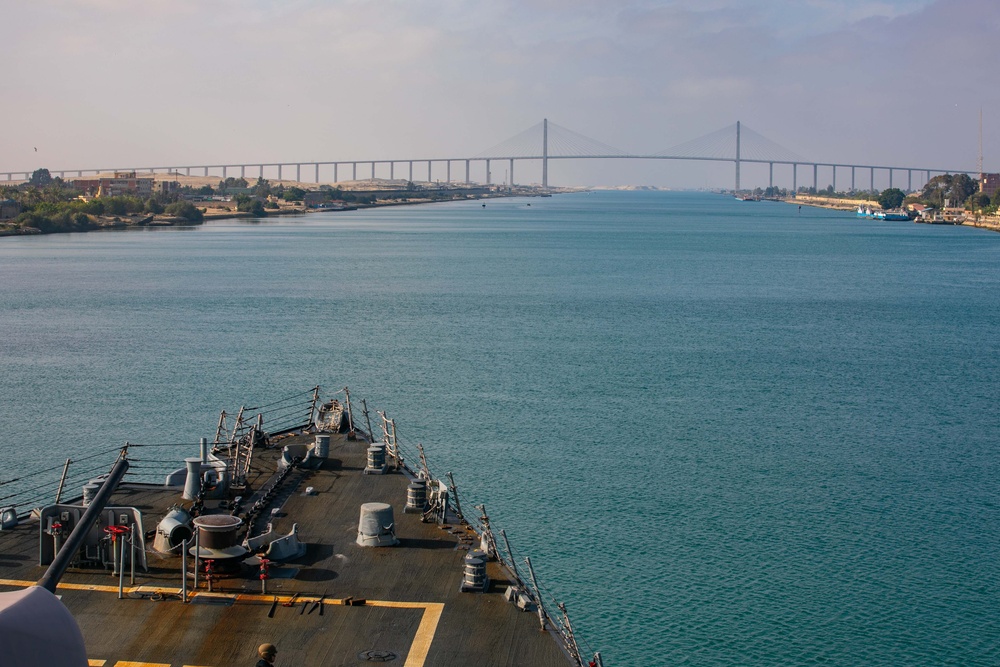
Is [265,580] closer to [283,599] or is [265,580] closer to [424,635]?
[283,599]

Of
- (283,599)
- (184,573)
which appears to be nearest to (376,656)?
(283,599)

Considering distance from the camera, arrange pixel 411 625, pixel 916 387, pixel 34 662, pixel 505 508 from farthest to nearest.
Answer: pixel 916 387, pixel 505 508, pixel 411 625, pixel 34 662

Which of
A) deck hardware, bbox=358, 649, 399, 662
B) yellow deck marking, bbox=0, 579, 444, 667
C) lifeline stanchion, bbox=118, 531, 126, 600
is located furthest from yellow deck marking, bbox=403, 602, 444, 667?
lifeline stanchion, bbox=118, 531, 126, 600

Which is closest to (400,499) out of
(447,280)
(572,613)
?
(572,613)

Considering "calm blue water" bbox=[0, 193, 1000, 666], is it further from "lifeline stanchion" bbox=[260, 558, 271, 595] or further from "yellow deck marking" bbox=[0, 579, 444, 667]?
"lifeline stanchion" bbox=[260, 558, 271, 595]

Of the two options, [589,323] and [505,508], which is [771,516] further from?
[589,323]

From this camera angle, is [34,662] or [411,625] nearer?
[34,662]
